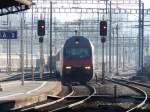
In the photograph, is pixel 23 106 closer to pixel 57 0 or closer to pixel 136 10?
pixel 57 0

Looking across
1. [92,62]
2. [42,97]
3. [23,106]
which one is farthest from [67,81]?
[23,106]

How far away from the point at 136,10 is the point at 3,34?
120ft

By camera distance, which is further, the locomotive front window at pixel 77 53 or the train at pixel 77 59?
the locomotive front window at pixel 77 53

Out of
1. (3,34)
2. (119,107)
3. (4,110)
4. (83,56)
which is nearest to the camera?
(4,110)

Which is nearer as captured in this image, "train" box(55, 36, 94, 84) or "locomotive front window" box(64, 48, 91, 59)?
"train" box(55, 36, 94, 84)

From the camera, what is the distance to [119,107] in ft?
58.1

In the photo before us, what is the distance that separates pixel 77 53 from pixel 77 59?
0.44 m

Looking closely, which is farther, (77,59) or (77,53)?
(77,53)

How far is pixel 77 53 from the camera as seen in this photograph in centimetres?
3491

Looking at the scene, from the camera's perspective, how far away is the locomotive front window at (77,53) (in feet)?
114

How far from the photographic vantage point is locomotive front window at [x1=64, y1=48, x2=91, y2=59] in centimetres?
3484

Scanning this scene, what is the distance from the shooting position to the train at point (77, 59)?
113 ft

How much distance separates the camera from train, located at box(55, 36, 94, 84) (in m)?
34.6

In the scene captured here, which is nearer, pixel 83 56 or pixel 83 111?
pixel 83 111
